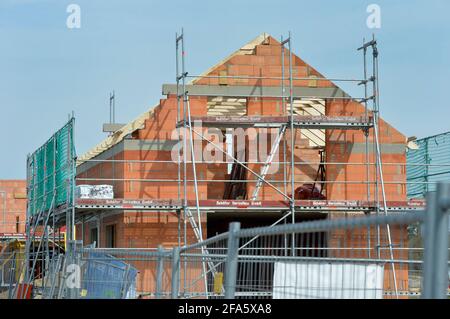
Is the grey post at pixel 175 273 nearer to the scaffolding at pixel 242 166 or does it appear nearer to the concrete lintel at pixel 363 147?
the scaffolding at pixel 242 166

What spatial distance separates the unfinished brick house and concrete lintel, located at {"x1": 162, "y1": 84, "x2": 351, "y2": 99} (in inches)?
1.0

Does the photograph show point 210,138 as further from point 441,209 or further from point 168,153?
point 441,209

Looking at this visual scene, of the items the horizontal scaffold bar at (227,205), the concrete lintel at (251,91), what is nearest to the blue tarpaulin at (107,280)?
the horizontal scaffold bar at (227,205)

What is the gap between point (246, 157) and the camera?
25.6 metres

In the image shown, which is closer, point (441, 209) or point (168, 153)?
point (441, 209)

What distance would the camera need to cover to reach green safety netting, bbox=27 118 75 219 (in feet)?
77.1

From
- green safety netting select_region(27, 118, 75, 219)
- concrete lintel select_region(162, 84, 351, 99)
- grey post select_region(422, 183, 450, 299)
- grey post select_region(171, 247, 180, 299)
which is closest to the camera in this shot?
grey post select_region(422, 183, 450, 299)

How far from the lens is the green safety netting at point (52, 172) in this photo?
23.5 m

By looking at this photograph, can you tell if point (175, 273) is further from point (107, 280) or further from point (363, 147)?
point (363, 147)

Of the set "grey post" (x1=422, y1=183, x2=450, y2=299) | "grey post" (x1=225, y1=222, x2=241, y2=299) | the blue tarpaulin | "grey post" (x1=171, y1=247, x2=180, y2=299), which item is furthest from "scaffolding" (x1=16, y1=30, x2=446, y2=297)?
"grey post" (x1=422, y1=183, x2=450, y2=299)

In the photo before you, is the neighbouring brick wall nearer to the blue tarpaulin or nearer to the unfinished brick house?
the unfinished brick house
